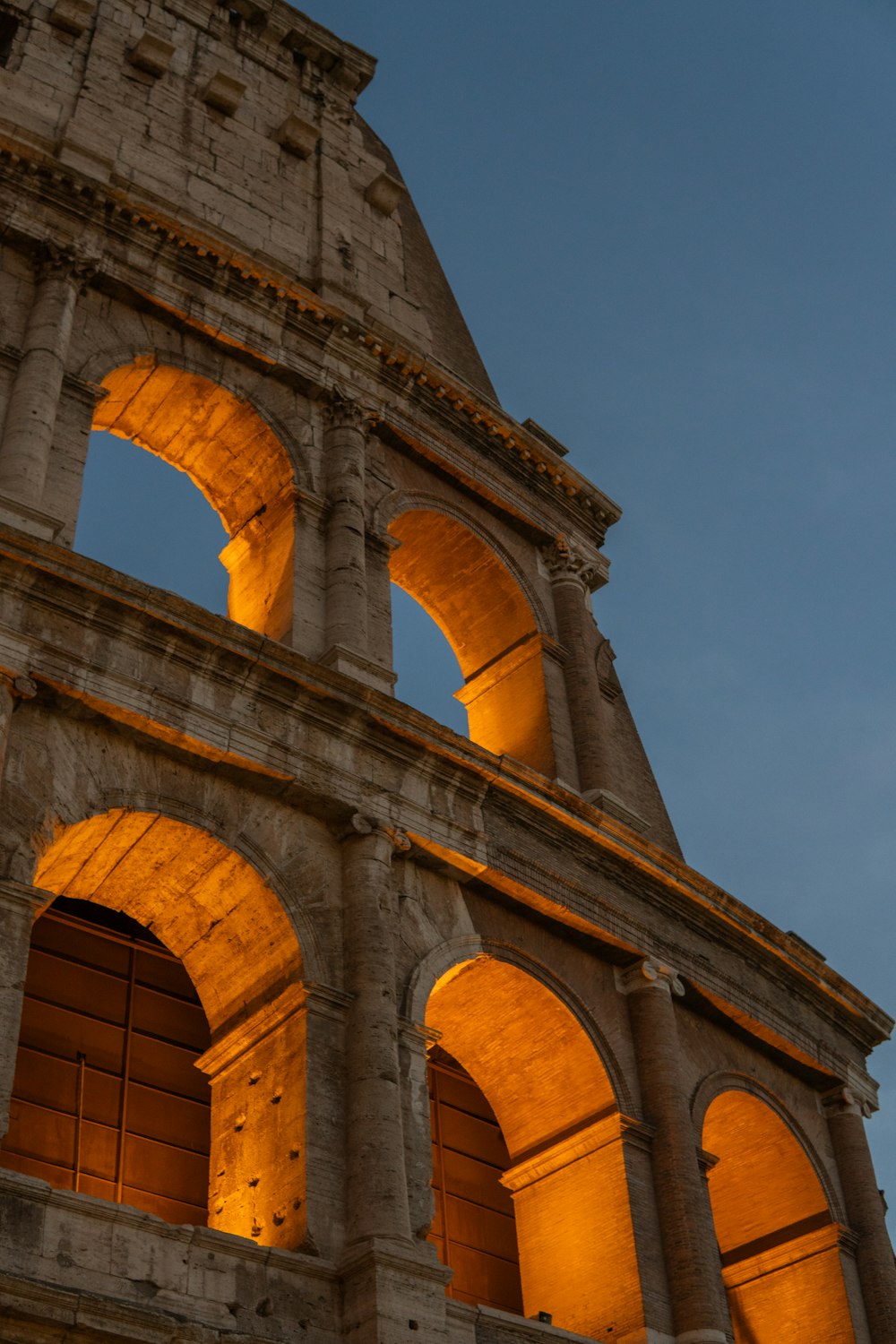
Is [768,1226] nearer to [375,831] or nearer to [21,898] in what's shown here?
[375,831]

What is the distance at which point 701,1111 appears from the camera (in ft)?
49.0

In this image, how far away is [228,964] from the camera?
508 inches

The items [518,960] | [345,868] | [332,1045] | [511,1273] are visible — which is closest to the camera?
[332,1045]

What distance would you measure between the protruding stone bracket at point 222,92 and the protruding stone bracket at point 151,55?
59cm

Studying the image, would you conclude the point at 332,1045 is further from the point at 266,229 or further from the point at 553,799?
the point at 266,229

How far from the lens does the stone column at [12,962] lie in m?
9.92

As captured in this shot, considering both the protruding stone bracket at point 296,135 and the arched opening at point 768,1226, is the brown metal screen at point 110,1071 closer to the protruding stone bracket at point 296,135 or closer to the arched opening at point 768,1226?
the arched opening at point 768,1226

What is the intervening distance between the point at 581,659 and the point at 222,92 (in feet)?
25.6

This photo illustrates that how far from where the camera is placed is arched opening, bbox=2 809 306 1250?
11.7m

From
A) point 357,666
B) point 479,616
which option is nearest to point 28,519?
point 357,666

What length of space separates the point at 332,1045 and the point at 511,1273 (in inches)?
206

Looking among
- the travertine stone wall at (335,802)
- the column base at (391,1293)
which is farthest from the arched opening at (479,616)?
the column base at (391,1293)

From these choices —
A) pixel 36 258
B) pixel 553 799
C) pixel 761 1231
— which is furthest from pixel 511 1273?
pixel 36 258

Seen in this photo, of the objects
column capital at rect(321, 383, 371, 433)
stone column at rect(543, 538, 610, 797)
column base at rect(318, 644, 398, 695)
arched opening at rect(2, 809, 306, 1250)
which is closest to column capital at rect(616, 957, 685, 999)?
stone column at rect(543, 538, 610, 797)
